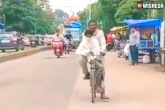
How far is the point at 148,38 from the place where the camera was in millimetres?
24469

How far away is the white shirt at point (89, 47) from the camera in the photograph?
1095cm

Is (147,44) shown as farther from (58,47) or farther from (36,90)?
(36,90)

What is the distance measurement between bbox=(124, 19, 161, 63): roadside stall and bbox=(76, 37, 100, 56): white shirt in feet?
42.4

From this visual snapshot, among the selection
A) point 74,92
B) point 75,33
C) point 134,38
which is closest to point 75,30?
point 75,33

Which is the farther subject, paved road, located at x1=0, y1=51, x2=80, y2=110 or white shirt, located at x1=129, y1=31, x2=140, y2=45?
white shirt, located at x1=129, y1=31, x2=140, y2=45

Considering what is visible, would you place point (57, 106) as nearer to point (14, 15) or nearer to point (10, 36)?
point (10, 36)

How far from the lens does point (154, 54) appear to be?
2381 centimetres

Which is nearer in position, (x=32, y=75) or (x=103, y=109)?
(x=103, y=109)

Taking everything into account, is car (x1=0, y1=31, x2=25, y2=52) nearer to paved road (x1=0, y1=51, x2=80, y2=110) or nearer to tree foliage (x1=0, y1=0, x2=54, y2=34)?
paved road (x1=0, y1=51, x2=80, y2=110)

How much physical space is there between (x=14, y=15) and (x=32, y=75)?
45800 mm

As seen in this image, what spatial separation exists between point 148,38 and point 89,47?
13.7 meters

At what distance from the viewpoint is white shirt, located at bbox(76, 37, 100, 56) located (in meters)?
11.0

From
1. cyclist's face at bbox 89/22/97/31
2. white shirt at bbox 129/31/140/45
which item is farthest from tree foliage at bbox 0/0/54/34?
cyclist's face at bbox 89/22/97/31

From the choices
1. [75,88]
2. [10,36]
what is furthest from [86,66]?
[10,36]
